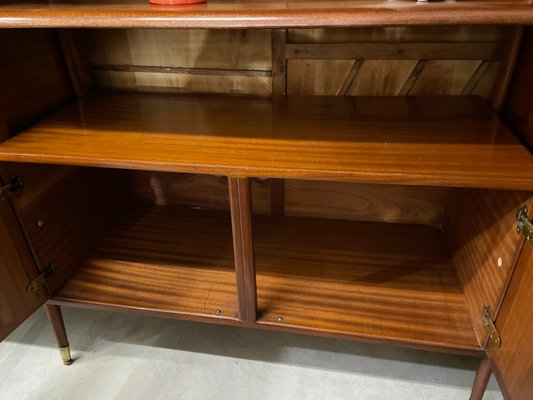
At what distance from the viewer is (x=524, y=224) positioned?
806mm

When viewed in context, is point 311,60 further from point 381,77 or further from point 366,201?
point 366,201

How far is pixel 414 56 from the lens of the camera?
3.56 ft

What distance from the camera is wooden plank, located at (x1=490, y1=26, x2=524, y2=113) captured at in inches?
38.4

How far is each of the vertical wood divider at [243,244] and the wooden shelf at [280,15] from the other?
11.8 inches

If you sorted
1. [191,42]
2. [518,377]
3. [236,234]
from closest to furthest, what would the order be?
[518,377], [236,234], [191,42]

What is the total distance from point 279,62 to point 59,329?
0.97m

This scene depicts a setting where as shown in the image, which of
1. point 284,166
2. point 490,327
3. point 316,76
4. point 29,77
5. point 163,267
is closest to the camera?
point 284,166

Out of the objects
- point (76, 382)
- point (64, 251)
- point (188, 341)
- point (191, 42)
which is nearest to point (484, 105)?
point (191, 42)

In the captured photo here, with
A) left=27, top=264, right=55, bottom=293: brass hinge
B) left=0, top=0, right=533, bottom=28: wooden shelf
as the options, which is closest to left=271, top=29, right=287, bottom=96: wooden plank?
left=0, top=0, right=533, bottom=28: wooden shelf

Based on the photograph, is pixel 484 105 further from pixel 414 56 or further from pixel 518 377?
pixel 518 377

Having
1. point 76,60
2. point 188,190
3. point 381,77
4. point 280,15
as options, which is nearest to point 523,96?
point 381,77

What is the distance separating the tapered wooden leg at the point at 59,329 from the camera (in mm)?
1206

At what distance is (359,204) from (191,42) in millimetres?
690

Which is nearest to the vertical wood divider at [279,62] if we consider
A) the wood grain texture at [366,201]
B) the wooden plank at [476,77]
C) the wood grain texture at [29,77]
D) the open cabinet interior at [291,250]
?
the wood grain texture at [366,201]
